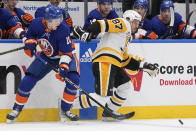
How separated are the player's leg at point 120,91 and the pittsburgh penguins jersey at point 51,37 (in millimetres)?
555

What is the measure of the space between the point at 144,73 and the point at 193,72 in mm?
521

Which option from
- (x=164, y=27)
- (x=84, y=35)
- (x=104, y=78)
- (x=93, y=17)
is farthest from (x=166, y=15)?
(x=84, y=35)

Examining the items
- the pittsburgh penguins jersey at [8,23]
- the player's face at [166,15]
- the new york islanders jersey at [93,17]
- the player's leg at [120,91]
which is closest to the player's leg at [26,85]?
the pittsburgh penguins jersey at [8,23]

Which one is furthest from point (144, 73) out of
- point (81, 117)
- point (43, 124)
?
point (43, 124)

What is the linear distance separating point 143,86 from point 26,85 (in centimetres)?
122

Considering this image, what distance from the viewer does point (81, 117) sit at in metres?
4.72

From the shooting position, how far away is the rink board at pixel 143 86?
455cm

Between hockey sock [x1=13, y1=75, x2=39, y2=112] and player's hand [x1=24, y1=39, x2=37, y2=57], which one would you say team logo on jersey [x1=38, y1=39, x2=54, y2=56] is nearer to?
player's hand [x1=24, y1=39, x2=37, y2=57]

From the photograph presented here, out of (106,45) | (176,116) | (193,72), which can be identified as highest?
(106,45)

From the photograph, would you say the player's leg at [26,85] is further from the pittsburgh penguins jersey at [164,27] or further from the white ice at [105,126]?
the pittsburgh penguins jersey at [164,27]

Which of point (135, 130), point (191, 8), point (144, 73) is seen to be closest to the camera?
point (135, 130)

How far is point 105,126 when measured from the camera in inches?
172

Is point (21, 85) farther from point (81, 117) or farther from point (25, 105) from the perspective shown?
point (81, 117)

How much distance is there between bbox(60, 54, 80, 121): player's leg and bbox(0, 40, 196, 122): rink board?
0.83 feet
